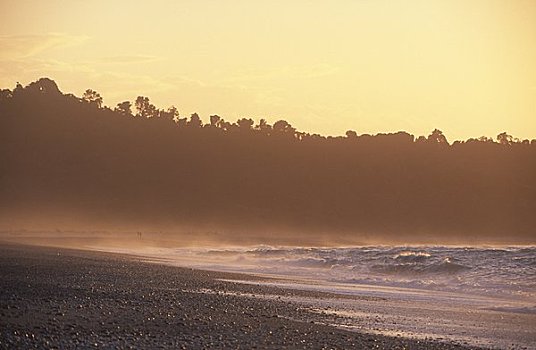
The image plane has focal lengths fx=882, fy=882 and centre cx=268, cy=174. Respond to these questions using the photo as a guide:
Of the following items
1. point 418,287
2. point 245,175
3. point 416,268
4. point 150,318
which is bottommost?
point 150,318

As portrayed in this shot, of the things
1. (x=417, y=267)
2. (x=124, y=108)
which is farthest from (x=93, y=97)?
(x=417, y=267)

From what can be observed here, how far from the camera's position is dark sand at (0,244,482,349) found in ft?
46.2

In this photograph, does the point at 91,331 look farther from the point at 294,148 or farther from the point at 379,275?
the point at 294,148

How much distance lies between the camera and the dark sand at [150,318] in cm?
1407

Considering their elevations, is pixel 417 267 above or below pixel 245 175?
below

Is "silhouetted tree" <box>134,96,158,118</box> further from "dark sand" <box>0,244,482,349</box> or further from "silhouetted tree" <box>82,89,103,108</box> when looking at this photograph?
"dark sand" <box>0,244,482,349</box>

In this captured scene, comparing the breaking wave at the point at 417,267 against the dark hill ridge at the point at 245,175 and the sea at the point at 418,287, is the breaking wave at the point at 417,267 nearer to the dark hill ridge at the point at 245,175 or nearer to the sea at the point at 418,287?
the sea at the point at 418,287

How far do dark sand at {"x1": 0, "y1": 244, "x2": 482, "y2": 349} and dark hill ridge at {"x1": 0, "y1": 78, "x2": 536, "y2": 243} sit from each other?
79.4 m

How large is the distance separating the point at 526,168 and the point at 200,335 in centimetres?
15681

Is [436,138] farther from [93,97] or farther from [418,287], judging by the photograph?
[418,287]

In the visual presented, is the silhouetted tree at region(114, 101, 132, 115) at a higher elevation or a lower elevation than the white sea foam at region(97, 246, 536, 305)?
higher

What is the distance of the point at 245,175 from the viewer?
147m

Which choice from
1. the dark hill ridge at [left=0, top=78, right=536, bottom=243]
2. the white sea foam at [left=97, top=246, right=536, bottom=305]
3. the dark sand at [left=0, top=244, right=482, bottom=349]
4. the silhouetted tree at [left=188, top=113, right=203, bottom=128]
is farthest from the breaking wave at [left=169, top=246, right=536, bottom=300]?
the silhouetted tree at [left=188, top=113, right=203, bottom=128]

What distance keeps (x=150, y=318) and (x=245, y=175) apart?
429ft
